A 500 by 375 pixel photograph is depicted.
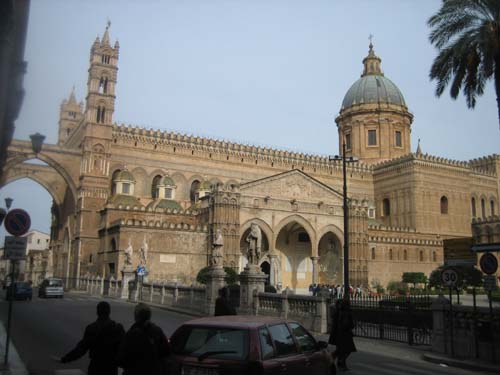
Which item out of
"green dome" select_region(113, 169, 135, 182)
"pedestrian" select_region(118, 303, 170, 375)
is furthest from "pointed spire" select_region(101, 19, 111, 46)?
"pedestrian" select_region(118, 303, 170, 375)

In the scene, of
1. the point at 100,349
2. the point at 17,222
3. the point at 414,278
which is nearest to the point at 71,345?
the point at 17,222

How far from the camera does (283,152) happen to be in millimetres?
59594

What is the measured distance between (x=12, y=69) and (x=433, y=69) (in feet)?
48.4

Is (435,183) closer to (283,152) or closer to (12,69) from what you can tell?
(283,152)

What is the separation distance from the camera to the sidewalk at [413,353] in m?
11.1

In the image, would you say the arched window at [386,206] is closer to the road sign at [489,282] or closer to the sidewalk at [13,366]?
the road sign at [489,282]

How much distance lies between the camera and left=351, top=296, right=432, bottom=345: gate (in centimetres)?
1515

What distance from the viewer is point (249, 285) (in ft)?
67.0

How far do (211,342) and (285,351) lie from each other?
975mm

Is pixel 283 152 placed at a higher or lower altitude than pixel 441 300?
higher

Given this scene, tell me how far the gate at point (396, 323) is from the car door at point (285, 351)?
964 cm

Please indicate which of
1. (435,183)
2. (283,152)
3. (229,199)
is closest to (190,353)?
(229,199)

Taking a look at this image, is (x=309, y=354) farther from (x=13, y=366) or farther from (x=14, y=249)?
(x=14, y=249)

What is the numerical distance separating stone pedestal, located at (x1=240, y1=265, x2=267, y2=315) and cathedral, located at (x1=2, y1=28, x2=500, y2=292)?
16.1 m
